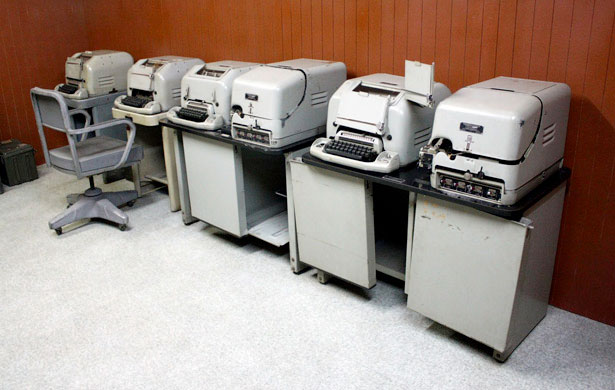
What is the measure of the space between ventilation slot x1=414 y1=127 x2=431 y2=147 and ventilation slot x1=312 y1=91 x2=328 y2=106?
733mm

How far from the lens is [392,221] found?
3.19 metres

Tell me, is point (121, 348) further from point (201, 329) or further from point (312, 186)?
point (312, 186)

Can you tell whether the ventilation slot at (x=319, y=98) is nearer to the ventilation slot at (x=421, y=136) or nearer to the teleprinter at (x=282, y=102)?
the teleprinter at (x=282, y=102)

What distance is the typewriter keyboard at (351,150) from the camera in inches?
96.1

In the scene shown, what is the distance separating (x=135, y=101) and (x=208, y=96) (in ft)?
2.77

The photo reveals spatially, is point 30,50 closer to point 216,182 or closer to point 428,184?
point 216,182

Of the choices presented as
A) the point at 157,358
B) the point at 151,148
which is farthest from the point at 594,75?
the point at 151,148

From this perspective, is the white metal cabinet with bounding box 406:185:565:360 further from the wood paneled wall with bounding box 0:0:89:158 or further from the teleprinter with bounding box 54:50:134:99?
the wood paneled wall with bounding box 0:0:89:158

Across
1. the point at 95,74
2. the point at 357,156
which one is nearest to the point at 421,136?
the point at 357,156

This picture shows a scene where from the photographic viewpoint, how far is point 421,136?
8.29 ft

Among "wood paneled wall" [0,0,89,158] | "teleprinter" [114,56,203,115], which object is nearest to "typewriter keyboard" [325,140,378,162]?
"teleprinter" [114,56,203,115]

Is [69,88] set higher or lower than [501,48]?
lower

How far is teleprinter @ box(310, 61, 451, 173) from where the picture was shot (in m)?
2.38

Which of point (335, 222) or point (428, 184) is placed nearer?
point (428, 184)
